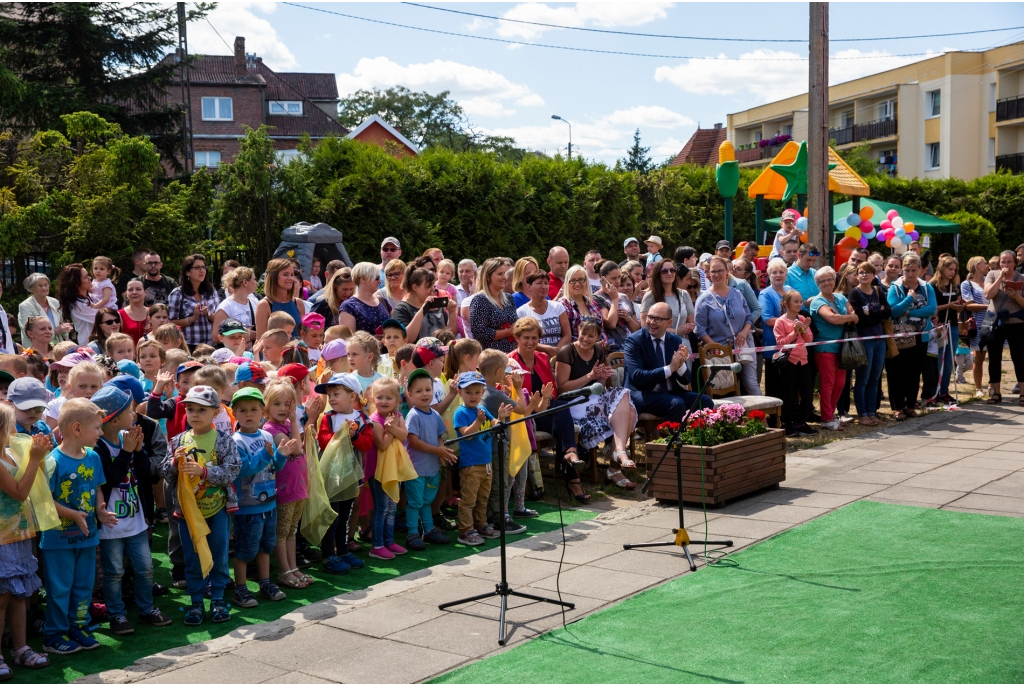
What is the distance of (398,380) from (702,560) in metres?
2.83

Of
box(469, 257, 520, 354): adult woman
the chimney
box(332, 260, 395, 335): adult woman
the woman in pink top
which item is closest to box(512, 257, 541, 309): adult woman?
box(469, 257, 520, 354): adult woman

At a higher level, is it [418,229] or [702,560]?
[418,229]

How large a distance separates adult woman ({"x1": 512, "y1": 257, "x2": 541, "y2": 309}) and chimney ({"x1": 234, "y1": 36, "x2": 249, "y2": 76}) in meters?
51.5

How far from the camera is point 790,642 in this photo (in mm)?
→ 5043

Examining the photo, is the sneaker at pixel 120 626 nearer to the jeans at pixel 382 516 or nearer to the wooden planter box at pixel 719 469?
the jeans at pixel 382 516

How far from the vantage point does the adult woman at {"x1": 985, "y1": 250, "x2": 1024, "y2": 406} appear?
44.2 feet

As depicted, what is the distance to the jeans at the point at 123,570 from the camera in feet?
17.9

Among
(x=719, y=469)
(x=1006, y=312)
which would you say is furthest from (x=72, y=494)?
(x=1006, y=312)

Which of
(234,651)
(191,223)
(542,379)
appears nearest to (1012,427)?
(542,379)

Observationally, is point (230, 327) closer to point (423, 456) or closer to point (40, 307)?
point (40, 307)

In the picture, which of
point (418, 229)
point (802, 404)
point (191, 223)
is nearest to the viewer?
point (802, 404)

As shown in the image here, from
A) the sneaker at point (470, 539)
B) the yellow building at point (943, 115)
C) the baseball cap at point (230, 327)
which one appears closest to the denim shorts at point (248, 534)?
the sneaker at point (470, 539)

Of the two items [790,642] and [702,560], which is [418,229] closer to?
[702,560]

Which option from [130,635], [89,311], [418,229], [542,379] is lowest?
[130,635]
